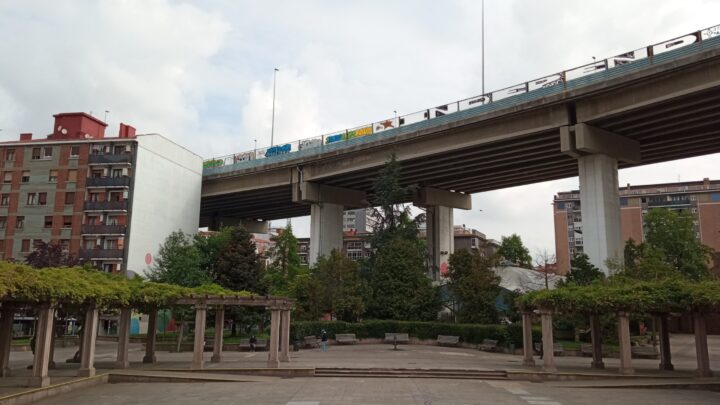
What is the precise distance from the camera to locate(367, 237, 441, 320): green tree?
43844 millimetres

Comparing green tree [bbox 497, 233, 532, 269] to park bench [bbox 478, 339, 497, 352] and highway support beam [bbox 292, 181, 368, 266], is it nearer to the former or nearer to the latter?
highway support beam [bbox 292, 181, 368, 266]

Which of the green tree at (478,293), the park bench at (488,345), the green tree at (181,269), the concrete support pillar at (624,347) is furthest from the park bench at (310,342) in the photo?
the concrete support pillar at (624,347)

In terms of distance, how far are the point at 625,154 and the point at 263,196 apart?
129 ft

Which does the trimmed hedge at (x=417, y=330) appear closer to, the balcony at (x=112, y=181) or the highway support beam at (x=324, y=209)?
the highway support beam at (x=324, y=209)

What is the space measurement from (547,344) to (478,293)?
57.3 feet

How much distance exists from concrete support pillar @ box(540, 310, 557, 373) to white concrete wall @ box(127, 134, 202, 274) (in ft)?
142

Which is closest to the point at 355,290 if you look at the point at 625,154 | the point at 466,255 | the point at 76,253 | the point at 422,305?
the point at 422,305

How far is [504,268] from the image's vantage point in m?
56.7

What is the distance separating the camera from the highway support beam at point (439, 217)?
61531 mm

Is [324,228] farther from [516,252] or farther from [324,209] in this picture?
[516,252]

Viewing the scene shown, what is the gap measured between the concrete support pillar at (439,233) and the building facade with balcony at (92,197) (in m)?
27.1

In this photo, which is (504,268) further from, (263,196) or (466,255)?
(263,196)

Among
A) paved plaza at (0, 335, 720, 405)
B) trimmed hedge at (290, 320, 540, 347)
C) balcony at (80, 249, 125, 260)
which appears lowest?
paved plaza at (0, 335, 720, 405)

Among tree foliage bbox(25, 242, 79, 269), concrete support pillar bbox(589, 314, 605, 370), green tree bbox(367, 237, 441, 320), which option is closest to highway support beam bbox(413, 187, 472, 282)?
green tree bbox(367, 237, 441, 320)
